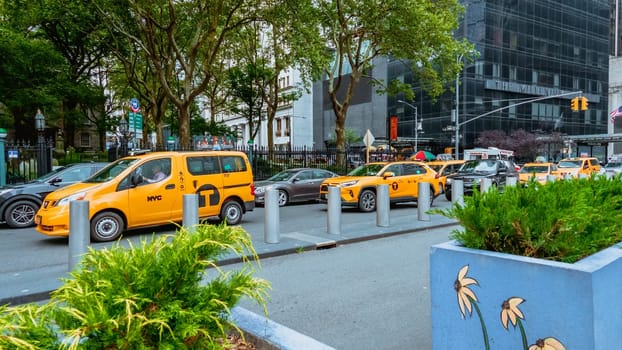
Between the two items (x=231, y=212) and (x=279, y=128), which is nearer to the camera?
(x=231, y=212)

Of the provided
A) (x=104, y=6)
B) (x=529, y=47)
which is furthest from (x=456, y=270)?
(x=529, y=47)

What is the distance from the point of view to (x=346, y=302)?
5145mm

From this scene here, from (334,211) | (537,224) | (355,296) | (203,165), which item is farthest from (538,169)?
(537,224)

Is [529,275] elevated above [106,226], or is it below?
above

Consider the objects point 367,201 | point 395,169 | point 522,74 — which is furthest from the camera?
point 522,74

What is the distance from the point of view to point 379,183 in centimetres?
1405

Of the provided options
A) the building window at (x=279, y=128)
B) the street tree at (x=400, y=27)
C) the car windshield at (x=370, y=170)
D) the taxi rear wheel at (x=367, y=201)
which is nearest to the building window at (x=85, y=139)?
the building window at (x=279, y=128)

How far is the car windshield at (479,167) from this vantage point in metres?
18.5

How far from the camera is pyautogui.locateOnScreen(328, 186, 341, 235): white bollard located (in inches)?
372

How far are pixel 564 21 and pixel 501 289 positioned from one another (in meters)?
68.9

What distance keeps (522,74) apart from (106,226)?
57.4m

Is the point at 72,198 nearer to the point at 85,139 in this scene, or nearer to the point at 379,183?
the point at 379,183

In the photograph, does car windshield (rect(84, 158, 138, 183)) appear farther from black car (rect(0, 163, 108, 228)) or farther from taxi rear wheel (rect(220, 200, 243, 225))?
black car (rect(0, 163, 108, 228))

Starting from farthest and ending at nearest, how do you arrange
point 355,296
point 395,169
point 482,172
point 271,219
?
point 482,172 < point 395,169 < point 271,219 < point 355,296
